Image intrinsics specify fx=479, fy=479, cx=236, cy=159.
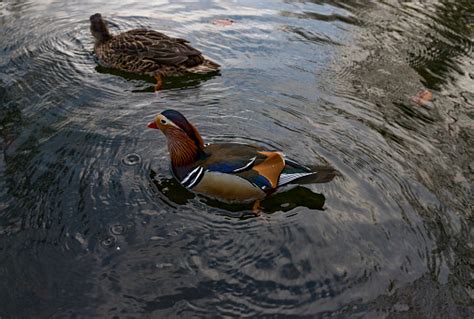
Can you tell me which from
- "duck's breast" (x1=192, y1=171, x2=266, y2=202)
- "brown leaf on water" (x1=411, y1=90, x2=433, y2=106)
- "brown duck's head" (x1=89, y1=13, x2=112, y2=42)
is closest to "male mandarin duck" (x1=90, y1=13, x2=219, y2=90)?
"brown duck's head" (x1=89, y1=13, x2=112, y2=42)

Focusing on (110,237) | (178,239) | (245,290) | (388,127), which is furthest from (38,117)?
(388,127)

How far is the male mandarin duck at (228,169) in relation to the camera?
4984mm

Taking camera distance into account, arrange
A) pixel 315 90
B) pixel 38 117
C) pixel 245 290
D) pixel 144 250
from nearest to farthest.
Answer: pixel 245 290 → pixel 144 250 → pixel 38 117 → pixel 315 90

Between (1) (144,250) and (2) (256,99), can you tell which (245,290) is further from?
(2) (256,99)

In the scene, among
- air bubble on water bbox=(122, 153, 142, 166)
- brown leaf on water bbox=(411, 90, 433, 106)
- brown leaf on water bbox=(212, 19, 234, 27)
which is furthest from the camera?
brown leaf on water bbox=(212, 19, 234, 27)

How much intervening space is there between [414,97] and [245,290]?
4867mm

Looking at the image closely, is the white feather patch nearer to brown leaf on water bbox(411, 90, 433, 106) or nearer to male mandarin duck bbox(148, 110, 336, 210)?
male mandarin duck bbox(148, 110, 336, 210)

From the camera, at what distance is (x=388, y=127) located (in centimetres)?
670

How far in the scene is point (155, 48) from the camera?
806 centimetres

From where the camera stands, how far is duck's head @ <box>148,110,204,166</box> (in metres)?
5.22

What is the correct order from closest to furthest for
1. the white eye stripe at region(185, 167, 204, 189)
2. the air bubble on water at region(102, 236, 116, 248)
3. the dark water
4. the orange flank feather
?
the dark water → the air bubble on water at region(102, 236, 116, 248) → the orange flank feather → the white eye stripe at region(185, 167, 204, 189)

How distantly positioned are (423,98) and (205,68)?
3.54m

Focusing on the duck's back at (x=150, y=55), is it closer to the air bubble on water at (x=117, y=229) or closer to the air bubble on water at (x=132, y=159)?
the air bubble on water at (x=132, y=159)

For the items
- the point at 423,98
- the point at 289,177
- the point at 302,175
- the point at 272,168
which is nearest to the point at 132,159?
the point at 272,168
